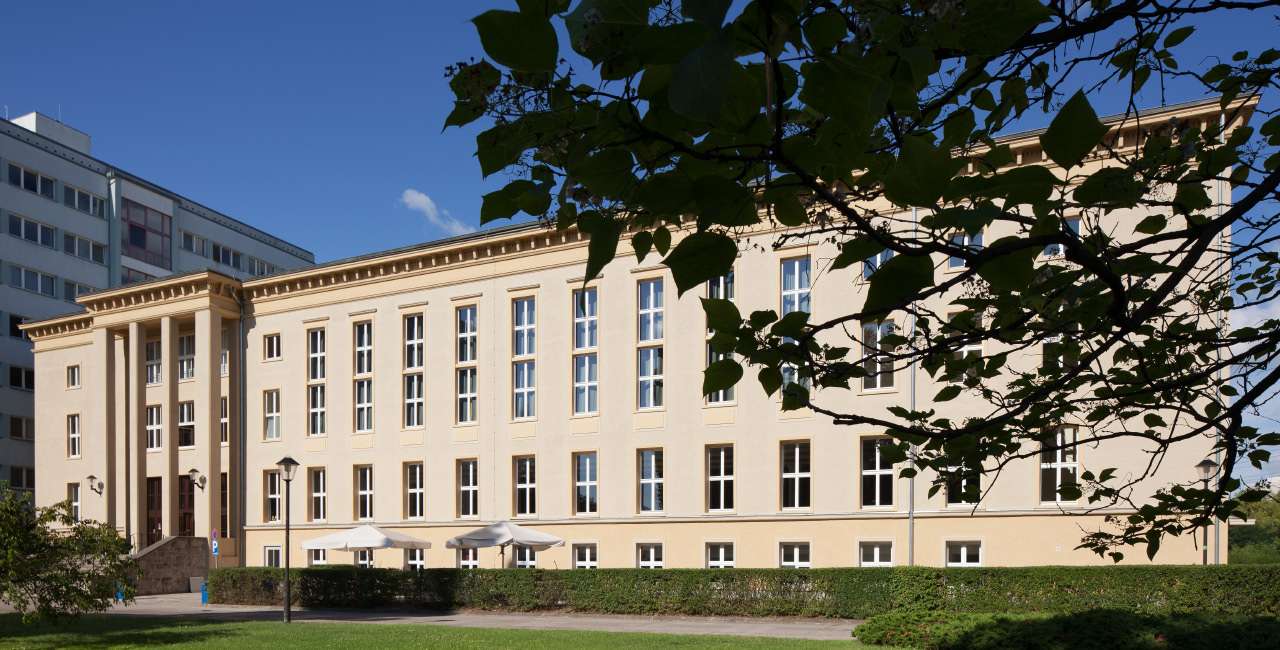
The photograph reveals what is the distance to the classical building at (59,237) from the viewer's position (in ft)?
183

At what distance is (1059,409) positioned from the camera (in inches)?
200

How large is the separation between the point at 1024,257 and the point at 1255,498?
4.05m

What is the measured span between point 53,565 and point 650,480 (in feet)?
64.5

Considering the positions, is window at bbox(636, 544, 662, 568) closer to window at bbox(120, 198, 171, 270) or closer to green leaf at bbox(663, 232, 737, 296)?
green leaf at bbox(663, 232, 737, 296)

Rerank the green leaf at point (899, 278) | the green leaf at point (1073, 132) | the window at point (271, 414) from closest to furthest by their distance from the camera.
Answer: the green leaf at point (1073, 132) → the green leaf at point (899, 278) → the window at point (271, 414)

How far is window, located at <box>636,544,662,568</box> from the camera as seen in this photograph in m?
34.0

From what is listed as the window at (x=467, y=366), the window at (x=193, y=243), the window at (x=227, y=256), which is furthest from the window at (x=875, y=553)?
the window at (x=227, y=256)

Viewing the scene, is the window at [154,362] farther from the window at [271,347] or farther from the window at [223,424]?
the window at [271,347]

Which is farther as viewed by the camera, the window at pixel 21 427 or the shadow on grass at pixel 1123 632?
the window at pixel 21 427

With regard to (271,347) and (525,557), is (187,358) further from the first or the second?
(525,557)

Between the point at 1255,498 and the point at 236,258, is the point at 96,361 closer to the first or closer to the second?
the point at 236,258

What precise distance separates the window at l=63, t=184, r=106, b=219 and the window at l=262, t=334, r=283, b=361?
23499 mm

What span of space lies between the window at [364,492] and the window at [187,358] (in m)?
11.3

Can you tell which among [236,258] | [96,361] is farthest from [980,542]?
[236,258]
